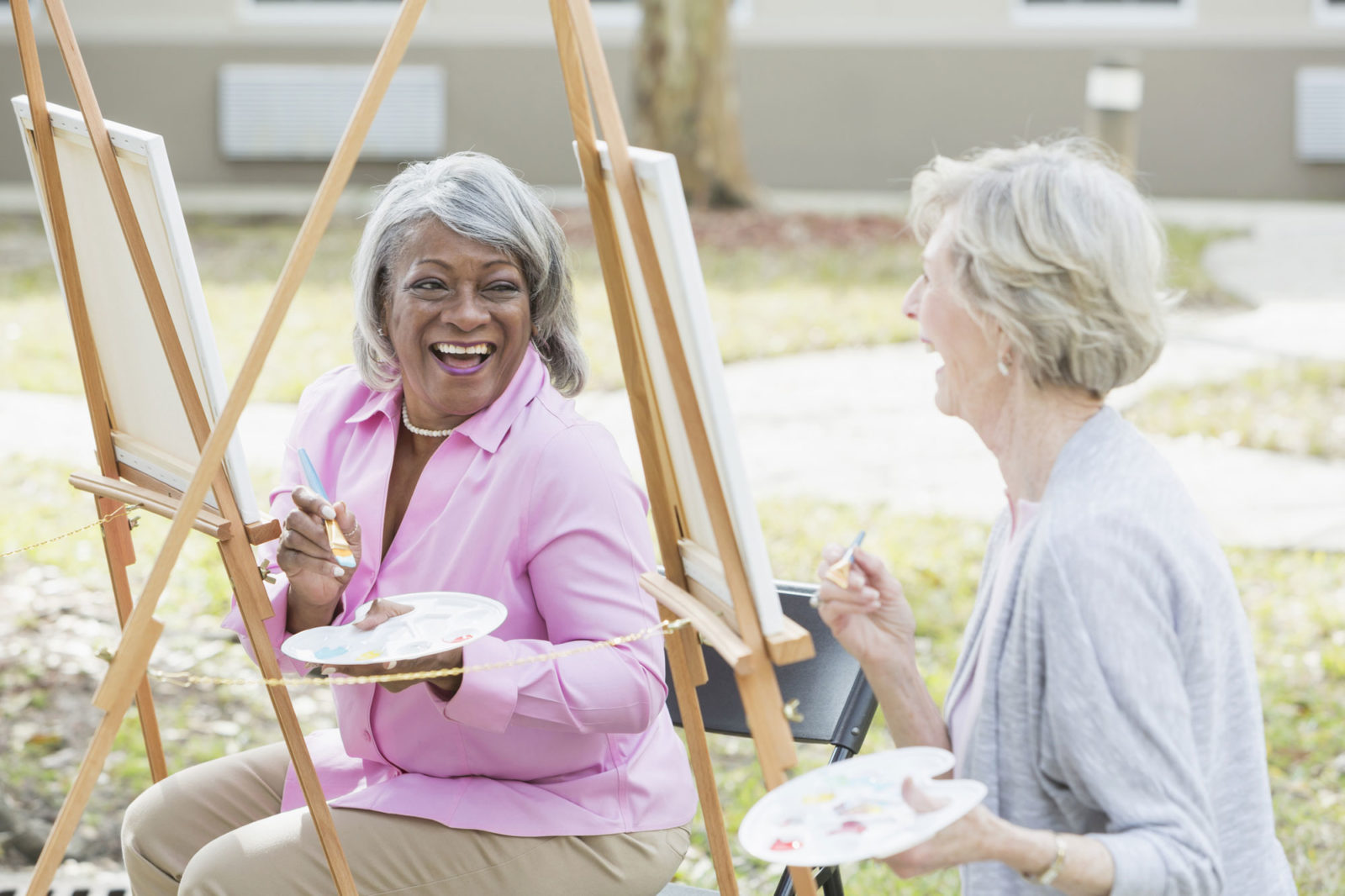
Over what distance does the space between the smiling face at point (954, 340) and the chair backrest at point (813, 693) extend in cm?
79

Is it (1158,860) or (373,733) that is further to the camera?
(373,733)

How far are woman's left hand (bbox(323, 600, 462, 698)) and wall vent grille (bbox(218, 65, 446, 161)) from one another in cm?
1182

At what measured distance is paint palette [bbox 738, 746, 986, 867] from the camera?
1.53 meters

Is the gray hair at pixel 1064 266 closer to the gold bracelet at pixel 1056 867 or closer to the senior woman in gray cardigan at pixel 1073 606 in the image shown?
the senior woman in gray cardigan at pixel 1073 606

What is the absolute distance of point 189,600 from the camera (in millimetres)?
4844

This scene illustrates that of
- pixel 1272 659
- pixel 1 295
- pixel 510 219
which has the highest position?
pixel 510 219

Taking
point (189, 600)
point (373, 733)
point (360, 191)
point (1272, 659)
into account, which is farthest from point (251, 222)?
point (373, 733)

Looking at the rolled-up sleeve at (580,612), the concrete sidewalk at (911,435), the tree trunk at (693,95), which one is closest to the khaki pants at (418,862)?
the rolled-up sleeve at (580,612)

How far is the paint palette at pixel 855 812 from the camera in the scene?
1.53 m

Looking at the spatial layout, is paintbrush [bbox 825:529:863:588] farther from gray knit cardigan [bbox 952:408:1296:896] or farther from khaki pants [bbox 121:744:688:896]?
khaki pants [bbox 121:744:688:896]

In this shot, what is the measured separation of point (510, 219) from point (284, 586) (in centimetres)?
Answer: 70

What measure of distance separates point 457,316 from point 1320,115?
41.2 feet

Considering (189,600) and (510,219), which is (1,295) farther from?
(510,219)

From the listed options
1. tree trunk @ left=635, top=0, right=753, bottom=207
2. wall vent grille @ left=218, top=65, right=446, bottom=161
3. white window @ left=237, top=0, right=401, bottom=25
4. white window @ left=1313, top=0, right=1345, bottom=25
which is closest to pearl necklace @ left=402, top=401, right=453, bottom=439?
tree trunk @ left=635, top=0, right=753, bottom=207
